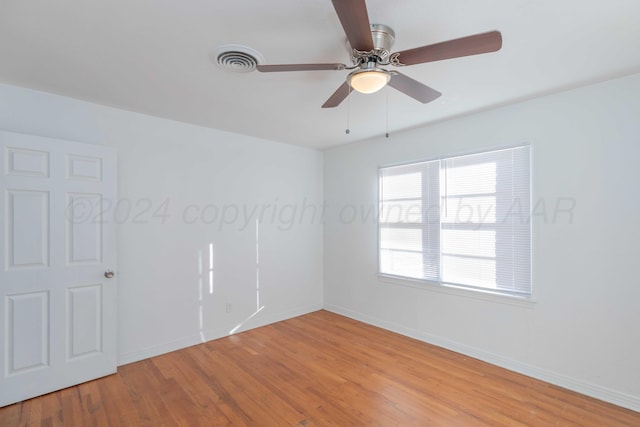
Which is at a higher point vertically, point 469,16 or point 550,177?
point 469,16

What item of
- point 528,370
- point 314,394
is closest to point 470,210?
point 528,370

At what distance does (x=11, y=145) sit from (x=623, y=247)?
502 centimetres

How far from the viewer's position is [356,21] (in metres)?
1.32

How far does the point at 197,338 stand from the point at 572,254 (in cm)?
398

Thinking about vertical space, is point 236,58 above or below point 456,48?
above

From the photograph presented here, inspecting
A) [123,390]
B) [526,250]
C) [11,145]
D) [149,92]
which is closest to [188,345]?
[123,390]

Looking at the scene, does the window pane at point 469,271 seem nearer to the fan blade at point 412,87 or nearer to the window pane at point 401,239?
the window pane at point 401,239

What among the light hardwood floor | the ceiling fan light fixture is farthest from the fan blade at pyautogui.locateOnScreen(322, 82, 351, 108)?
Answer: the light hardwood floor

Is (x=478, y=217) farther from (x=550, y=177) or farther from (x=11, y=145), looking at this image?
(x=11, y=145)

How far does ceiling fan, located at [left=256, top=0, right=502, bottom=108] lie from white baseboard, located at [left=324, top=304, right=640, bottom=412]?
8.93 ft

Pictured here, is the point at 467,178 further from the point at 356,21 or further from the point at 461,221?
the point at 356,21

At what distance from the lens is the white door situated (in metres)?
2.38

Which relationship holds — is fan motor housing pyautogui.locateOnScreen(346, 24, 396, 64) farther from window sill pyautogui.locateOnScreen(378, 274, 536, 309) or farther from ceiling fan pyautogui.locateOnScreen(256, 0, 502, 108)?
window sill pyautogui.locateOnScreen(378, 274, 536, 309)

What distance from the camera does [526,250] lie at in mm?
2854
